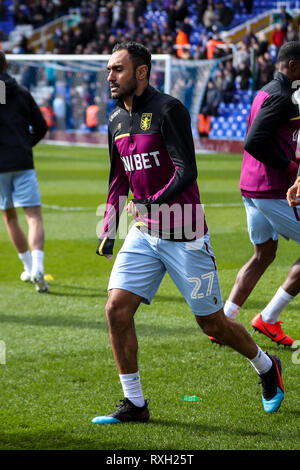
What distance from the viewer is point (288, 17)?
28.3m

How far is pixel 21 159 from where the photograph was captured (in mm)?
7469

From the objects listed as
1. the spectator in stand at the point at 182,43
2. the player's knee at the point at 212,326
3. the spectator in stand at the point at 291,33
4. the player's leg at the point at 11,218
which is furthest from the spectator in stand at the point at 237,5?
the player's knee at the point at 212,326

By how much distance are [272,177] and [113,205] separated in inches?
54.7

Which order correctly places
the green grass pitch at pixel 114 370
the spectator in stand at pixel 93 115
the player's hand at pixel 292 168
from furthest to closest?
the spectator in stand at pixel 93 115
the player's hand at pixel 292 168
the green grass pitch at pixel 114 370

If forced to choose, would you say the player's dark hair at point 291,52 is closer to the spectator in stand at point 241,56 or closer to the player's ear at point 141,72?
the player's ear at point 141,72

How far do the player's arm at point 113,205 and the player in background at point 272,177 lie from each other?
43.2 inches

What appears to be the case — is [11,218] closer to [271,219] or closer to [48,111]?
[271,219]

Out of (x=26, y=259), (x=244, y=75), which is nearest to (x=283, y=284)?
(x=26, y=259)

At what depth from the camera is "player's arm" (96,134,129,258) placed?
4.43m

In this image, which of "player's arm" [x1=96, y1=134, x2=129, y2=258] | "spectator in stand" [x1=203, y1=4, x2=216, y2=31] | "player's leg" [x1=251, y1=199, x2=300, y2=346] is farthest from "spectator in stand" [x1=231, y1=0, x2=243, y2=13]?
"player's arm" [x1=96, y1=134, x2=129, y2=258]

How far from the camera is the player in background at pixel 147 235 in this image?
4.15 m
